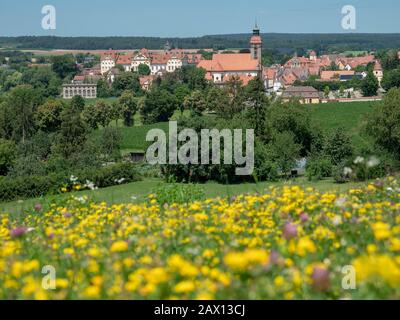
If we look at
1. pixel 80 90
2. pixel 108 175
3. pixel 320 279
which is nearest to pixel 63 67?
pixel 80 90

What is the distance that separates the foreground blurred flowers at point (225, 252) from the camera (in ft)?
13.5

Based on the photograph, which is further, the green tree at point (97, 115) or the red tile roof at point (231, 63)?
the red tile roof at point (231, 63)

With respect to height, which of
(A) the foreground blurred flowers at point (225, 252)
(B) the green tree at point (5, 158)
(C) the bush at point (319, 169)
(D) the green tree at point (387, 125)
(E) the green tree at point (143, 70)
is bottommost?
(B) the green tree at point (5, 158)

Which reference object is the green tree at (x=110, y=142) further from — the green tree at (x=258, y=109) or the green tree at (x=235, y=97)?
the green tree at (x=235, y=97)

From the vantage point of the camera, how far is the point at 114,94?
127 metres

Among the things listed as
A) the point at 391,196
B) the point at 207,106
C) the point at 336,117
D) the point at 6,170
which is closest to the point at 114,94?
the point at 207,106

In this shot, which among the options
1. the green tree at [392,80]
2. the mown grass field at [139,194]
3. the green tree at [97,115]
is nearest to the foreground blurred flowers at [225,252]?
the mown grass field at [139,194]

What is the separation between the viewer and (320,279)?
4.06 m

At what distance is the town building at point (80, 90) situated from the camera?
130 meters

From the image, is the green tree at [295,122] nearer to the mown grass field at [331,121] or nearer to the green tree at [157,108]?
the mown grass field at [331,121]

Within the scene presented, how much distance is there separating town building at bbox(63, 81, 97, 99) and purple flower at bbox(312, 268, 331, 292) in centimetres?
12794

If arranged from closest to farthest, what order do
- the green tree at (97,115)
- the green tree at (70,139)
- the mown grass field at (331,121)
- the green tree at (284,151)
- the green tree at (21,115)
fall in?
1. the green tree at (284,151)
2. the green tree at (70,139)
3. the mown grass field at (331,121)
4. the green tree at (21,115)
5. the green tree at (97,115)

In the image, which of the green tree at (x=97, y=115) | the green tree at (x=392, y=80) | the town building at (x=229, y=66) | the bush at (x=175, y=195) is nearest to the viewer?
the bush at (x=175, y=195)

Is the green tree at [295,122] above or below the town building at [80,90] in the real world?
below
